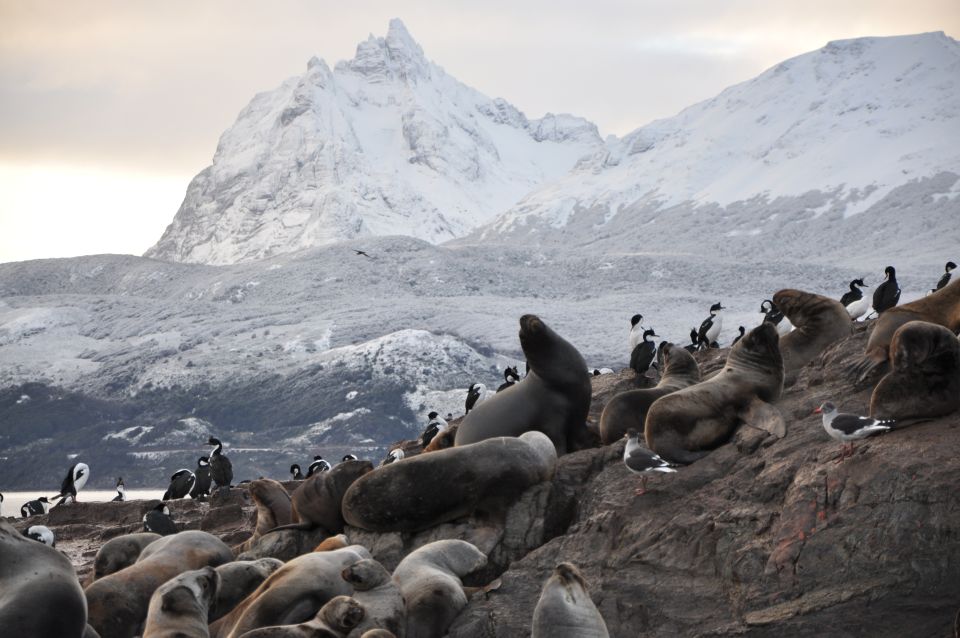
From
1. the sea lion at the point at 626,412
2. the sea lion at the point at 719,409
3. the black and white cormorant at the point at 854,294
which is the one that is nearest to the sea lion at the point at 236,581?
the sea lion at the point at 719,409

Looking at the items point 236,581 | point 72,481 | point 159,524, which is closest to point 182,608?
point 236,581

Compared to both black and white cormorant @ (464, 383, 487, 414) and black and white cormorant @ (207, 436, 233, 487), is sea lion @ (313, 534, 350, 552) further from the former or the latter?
black and white cormorant @ (207, 436, 233, 487)

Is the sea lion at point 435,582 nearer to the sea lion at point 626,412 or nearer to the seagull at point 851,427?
the sea lion at point 626,412

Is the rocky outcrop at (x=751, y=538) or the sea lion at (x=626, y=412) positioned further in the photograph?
the sea lion at (x=626, y=412)

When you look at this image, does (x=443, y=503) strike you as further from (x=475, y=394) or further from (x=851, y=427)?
(x=475, y=394)

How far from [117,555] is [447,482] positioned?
10.00 feet

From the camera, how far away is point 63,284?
13688 cm

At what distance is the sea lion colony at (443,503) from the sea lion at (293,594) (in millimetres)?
11

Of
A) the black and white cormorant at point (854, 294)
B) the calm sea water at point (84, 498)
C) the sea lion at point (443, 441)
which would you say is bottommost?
the calm sea water at point (84, 498)

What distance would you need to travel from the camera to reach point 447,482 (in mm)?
8773

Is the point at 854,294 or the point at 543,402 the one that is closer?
the point at 543,402

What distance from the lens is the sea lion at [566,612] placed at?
603 cm

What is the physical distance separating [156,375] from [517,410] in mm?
92940

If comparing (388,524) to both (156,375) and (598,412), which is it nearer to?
(598,412)
